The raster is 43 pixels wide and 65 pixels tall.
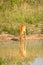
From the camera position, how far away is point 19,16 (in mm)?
16141

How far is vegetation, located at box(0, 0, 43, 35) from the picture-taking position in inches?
580

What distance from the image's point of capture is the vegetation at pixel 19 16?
14.7m

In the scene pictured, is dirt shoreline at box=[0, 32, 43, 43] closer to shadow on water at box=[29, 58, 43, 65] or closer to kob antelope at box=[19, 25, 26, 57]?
kob antelope at box=[19, 25, 26, 57]

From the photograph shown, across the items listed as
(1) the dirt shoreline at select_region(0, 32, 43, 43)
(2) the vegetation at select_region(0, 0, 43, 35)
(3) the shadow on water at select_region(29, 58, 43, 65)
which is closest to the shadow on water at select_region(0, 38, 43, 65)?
(3) the shadow on water at select_region(29, 58, 43, 65)

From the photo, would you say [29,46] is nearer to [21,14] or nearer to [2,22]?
[2,22]

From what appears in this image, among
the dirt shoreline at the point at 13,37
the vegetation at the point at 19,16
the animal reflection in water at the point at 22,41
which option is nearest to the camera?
the animal reflection in water at the point at 22,41

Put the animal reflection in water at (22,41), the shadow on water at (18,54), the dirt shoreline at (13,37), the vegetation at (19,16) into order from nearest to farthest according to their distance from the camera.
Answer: the shadow on water at (18,54) → the animal reflection in water at (22,41) → the dirt shoreline at (13,37) → the vegetation at (19,16)

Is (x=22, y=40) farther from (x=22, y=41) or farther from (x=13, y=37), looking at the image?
(x=13, y=37)

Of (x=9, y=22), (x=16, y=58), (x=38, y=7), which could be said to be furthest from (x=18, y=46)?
(x=38, y=7)

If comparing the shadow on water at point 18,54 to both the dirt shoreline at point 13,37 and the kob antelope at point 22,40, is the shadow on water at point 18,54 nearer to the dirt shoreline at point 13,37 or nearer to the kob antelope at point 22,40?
the kob antelope at point 22,40

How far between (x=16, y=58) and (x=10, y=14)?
20.0 ft

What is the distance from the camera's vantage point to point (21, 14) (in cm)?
1659

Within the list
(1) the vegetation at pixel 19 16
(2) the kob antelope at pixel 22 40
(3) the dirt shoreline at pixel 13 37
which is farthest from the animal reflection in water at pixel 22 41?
(1) the vegetation at pixel 19 16

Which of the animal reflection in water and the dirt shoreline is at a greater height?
the animal reflection in water
